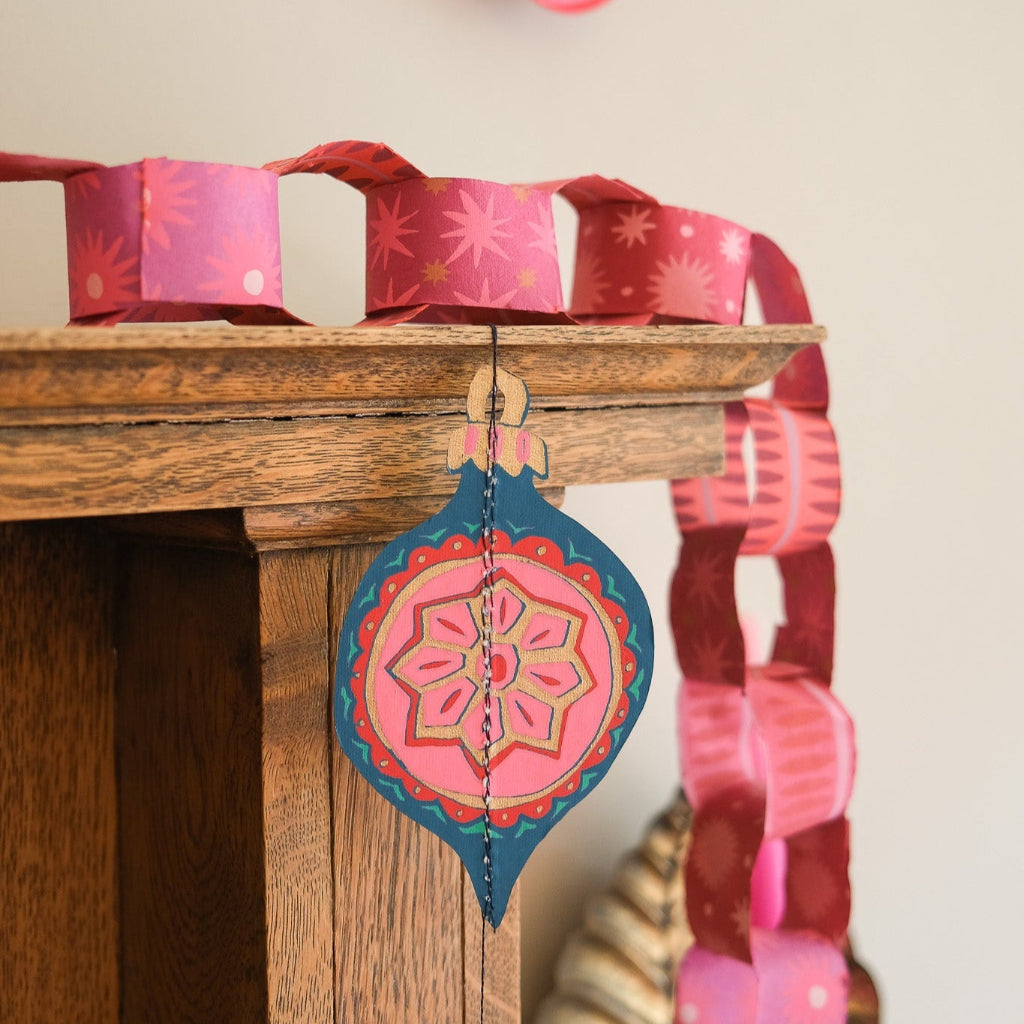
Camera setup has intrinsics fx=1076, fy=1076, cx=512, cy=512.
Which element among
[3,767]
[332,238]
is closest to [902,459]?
[332,238]

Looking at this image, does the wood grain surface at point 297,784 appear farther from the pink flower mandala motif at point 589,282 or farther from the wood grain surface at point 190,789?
the pink flower mandala motif at point 589,282

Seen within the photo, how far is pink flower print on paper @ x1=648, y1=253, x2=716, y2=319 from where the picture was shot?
597 mm

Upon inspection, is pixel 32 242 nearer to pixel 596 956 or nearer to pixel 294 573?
pixel 294 573

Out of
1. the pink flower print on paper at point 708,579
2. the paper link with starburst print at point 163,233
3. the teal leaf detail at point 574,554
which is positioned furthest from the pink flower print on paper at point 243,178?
the pink flower print on paper at point 708,579

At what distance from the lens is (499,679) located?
49 cm

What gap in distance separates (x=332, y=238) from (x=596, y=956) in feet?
1.91

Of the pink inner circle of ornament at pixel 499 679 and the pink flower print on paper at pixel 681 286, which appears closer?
the pink inner circle of ornament at pixel 499 679

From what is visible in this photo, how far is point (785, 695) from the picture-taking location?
708 mm

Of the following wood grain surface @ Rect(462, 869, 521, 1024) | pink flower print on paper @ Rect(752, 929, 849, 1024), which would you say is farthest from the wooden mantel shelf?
pink flower print on paper @ Rect(752, 929, 849, 1024)

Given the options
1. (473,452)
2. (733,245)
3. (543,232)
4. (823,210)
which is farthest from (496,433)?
(823,210)

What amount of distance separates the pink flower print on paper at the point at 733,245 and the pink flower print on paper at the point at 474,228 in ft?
0.52

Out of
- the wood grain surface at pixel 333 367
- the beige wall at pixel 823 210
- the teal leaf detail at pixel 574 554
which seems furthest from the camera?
the beige wall at pixel 823 210

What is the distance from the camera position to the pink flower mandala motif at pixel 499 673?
0.48 metres

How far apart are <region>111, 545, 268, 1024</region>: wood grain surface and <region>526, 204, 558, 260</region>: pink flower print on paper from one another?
0.21m
